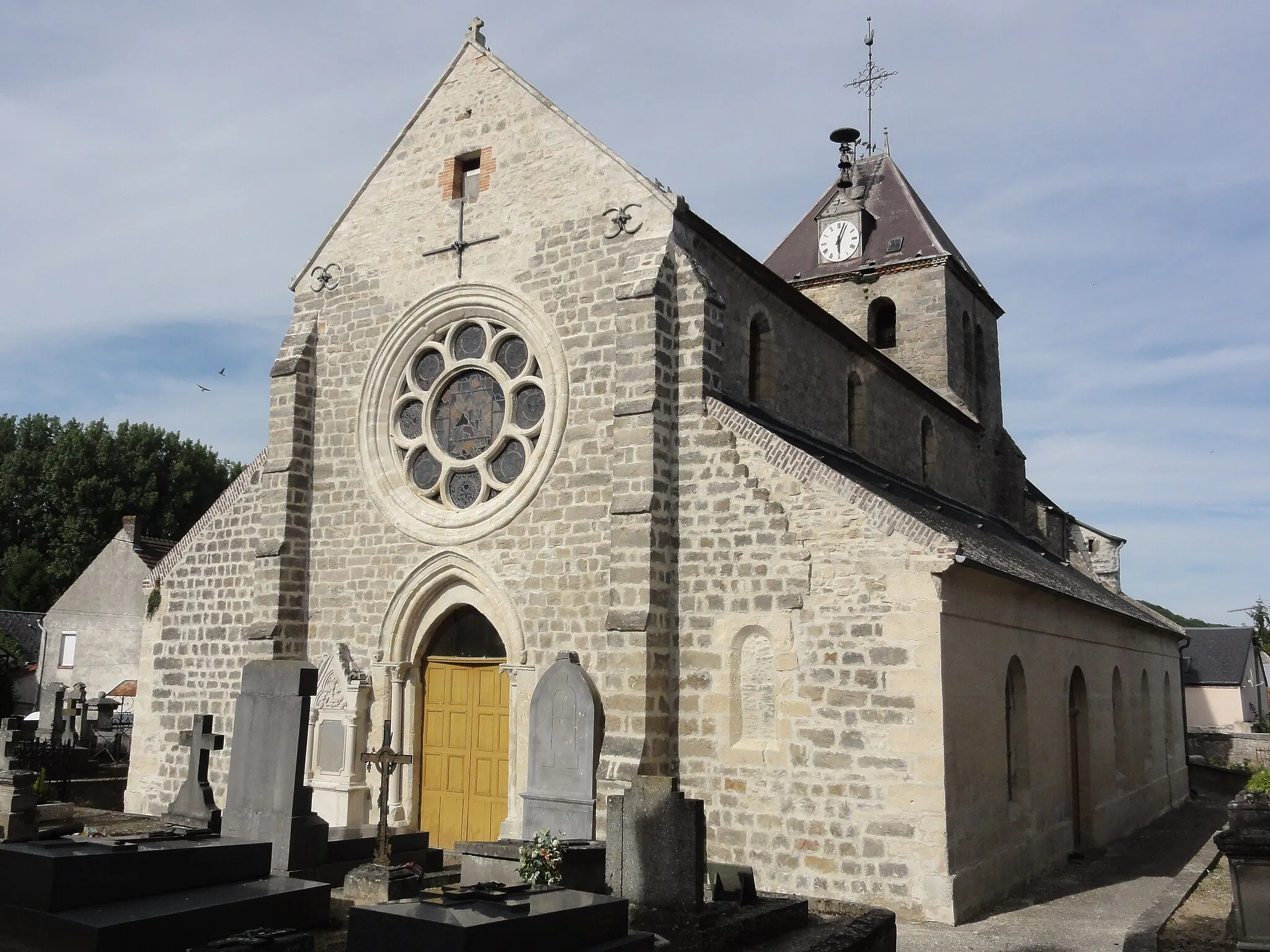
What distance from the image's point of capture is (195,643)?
622 inches

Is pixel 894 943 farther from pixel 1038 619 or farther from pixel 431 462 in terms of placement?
pixel 431 462

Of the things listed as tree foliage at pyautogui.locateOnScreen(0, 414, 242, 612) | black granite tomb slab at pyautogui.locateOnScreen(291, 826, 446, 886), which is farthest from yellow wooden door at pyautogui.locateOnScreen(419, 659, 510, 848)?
tree foliage at pyautogui.locateOnScreen(0, 414, 242, 612)

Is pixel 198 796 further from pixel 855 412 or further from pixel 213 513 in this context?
pixel 855 412

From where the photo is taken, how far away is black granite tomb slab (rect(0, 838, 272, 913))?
23.3 feet

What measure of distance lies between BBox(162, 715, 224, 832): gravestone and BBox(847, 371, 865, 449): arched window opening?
33.7 ft

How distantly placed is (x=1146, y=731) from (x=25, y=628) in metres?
33.7

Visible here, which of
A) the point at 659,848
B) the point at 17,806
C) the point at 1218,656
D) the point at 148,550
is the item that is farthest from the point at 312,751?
the point at 1218,656

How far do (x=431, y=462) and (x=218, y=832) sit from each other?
559cm

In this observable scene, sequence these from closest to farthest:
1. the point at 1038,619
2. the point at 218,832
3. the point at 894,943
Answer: the point at 894,943 < the point at 218,832 < the point at 1038,619

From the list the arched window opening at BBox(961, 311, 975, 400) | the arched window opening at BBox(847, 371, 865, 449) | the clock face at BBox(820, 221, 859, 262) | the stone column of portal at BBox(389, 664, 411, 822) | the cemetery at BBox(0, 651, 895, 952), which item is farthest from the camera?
the clock face at BBox(820, 221, 859, 262)

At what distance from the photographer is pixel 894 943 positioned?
28.3 feet

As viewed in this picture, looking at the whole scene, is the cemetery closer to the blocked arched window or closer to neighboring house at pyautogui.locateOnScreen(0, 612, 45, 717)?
the blocked arched window

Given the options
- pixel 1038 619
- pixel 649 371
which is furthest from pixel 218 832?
pixel 1038 619

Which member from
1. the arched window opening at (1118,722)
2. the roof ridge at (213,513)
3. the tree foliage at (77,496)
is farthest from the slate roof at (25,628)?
the arched window opening at (1118,722)
